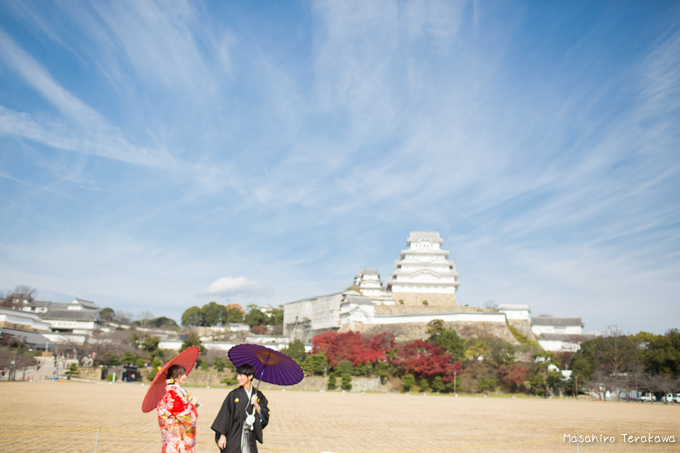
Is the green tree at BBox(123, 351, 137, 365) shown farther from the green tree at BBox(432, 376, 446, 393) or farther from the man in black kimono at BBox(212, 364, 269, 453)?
the man in black kimono at BBox(212, 364, 269, 453)

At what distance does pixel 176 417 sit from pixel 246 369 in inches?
33.5

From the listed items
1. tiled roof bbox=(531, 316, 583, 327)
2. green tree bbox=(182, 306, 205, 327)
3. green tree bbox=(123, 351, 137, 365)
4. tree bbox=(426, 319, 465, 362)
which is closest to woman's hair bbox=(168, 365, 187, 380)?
tree bbox=(426, 319, 465, 362)

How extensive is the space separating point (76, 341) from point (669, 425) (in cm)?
5873

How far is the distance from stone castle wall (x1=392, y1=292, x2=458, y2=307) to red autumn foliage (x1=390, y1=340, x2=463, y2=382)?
17902 mm

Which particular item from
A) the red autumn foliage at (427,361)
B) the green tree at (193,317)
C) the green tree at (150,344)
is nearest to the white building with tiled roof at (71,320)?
the green tree at (193,317)

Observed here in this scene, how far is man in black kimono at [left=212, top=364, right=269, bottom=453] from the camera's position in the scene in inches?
179

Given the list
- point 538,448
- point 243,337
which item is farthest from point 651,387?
→ point 243,337

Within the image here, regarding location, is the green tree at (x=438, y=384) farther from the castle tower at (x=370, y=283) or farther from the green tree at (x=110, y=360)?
the castle tower at (x=370, y=283)

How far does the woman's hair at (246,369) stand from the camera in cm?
472

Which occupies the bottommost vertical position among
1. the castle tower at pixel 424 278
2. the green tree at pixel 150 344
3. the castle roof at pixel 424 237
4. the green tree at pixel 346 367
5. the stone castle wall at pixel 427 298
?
the green tree at pixel 346 367

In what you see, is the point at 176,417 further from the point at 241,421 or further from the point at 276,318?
the point at 276,318

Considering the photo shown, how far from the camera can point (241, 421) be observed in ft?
15.1

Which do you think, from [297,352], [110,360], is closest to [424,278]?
[297,352]

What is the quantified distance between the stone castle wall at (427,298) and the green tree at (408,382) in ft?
62.2
